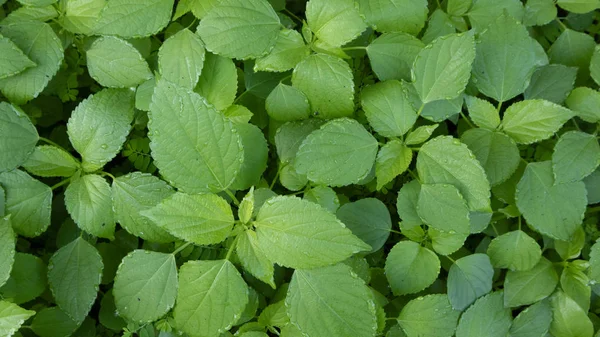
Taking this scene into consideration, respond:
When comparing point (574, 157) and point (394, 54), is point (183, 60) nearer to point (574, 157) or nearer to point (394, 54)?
point (394, 54)

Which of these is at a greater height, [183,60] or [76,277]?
[183,60]

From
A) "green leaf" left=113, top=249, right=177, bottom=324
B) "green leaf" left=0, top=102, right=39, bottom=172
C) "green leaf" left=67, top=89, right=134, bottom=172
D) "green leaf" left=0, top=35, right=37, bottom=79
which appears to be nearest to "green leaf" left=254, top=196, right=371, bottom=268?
"green leaf" left=113, top=249, right=177, bottom=324

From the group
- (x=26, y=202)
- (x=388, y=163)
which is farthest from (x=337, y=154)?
(x=26, y=202)

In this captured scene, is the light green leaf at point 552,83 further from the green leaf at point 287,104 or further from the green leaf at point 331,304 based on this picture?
the green leaf at point 331,304

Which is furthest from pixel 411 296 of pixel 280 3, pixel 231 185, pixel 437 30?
pixel 280 3

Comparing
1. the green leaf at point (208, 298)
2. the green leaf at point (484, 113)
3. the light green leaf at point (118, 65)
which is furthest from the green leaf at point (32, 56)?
the green leaf at point (484, 113)
